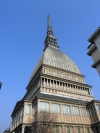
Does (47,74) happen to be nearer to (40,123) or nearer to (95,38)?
(40,123)

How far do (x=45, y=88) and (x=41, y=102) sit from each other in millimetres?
10038

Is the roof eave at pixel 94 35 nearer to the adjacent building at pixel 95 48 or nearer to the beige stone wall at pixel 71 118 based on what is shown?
the adjacent building at pixel 95 48

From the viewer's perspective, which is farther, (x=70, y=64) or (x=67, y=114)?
(x=70, y=64)

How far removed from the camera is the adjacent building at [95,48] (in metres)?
14.4

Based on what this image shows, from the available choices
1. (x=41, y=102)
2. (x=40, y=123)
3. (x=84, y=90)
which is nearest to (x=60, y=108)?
(x=41, y=102)

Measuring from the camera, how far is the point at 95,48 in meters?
15.4

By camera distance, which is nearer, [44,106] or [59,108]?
[44,106]

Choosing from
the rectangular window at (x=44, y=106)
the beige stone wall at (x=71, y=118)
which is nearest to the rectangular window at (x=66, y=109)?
the beige stone wall at (x=71, y=118)

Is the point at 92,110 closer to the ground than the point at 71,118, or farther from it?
farther from it

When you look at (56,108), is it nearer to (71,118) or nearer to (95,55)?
(71,118)

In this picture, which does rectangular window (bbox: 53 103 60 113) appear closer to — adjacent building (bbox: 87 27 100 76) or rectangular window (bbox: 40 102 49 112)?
rectangular window (bbox: 40 102 49 112)

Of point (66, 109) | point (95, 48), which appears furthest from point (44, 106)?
point (95, 48)

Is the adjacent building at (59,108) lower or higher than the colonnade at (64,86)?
lower

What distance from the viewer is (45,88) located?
125 ft
